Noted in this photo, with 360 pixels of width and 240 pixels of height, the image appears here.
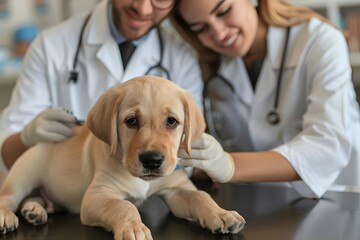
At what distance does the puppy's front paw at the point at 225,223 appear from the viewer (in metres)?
0.80

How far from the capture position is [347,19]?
97.9 inches

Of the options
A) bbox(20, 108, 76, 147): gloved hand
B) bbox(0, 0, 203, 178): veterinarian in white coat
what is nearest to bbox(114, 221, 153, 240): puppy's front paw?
bbox(20, 108, 76, 147): gloved hand

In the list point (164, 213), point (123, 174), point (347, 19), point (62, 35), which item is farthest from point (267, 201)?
point (347, 19)

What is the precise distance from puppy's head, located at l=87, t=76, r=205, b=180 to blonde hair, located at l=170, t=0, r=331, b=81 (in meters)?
0.60

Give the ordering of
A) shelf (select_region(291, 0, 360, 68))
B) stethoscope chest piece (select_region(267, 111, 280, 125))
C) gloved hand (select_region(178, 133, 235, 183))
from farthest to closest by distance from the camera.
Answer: shelf (select_region(291, 0, 360, 68)) → stethoscope chest piece (select_region(267, 111, 280, 125)) → gloved hand (select_region(178, 133, 235, 183))

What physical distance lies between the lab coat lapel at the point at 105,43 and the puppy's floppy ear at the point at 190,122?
1.89ft

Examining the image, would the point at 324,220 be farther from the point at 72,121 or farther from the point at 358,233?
the point at 72,121

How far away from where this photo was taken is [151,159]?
2.55ft

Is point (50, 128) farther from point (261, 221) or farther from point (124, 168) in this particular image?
point (261, 221)

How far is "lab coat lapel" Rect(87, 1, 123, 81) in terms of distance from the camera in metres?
1.42

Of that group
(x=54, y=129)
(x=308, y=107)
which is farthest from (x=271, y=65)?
(x=54, y=129)

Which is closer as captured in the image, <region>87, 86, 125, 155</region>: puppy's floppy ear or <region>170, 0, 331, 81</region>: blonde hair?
<region>87, 86, 125, 155</region>: puppy's floppy ear

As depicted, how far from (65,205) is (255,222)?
381 millimetres

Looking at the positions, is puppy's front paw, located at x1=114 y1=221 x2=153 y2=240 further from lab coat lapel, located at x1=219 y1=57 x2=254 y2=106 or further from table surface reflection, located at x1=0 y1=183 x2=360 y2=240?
lab coat lapel, located at x1=219 y1=57 x2=254 y2=106
